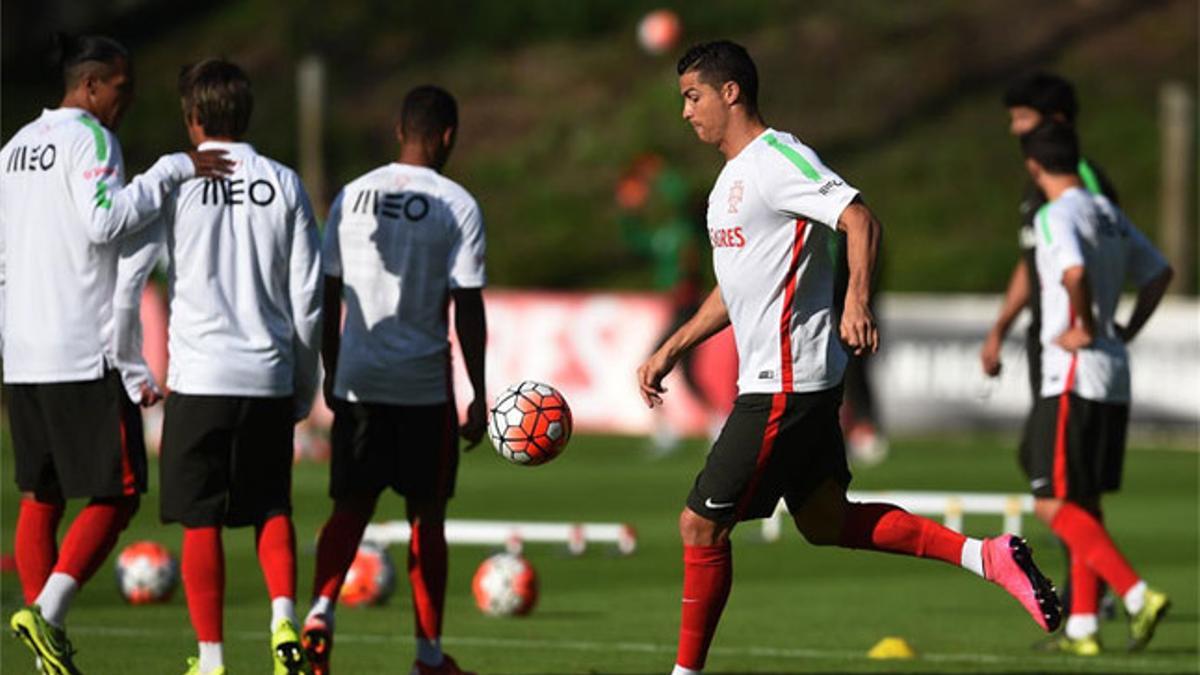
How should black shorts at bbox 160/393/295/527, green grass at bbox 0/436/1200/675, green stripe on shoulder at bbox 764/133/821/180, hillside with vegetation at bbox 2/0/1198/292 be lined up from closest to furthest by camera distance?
green stripe on shoulder at bbox 764/133/821/180 → black shorts at bbox 160/393/295/527 → green grass at bbox 0/436/1200/675 → hillside with vegetation at bbox 2/0/1198/292

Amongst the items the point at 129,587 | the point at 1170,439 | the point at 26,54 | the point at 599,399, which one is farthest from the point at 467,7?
the point at 129,587

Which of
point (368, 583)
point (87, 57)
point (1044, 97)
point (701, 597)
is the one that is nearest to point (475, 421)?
point (701, 597)

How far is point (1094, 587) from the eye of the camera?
39.8 ft

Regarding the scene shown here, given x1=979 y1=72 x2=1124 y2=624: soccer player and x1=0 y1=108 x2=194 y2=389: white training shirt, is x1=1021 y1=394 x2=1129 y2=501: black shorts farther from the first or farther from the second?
x1=0 y1=108 x2=194 y2=389: white training shirt

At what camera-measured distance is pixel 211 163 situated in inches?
378

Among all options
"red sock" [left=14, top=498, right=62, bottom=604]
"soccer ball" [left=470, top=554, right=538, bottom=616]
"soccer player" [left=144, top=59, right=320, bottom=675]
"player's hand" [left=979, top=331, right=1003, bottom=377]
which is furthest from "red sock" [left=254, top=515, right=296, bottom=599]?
"player's hand" [left=979, top=331, right=1003, bottom=377]

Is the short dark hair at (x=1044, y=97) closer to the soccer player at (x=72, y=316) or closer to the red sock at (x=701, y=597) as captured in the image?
the red sock at (x=701, y=597)

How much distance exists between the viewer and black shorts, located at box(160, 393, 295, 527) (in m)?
9.64

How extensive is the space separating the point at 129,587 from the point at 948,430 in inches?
635

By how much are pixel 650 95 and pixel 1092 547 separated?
31.1 meters

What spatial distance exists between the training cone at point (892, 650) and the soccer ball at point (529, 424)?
2.21 metres

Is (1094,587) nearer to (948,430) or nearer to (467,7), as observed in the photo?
(948,430)

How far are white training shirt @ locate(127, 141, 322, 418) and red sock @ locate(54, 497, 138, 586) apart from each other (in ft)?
1.86

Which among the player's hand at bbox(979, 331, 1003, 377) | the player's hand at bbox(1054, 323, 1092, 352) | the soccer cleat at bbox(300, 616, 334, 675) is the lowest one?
the soccer cleat at bbox(300, 616, 334, 675)
